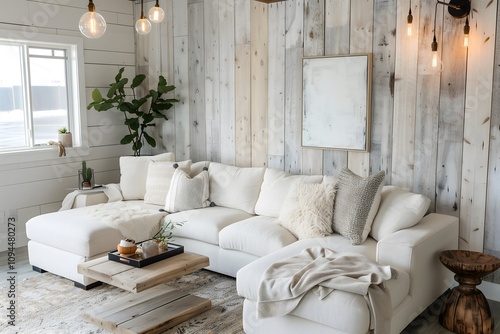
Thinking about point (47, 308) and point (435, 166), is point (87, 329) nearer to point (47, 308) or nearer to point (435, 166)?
point (47, 308)

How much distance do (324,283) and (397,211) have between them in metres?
1.07

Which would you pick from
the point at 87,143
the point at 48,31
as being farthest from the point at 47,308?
the point at 48,31

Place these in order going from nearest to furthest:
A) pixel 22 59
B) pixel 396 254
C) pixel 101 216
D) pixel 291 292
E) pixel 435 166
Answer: pixel 291 292, pixel 396 254, pixel 435 166, pixel 101 216, pixel 22 59

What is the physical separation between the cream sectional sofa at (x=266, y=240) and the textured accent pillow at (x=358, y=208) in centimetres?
6

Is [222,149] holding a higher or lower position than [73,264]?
higher

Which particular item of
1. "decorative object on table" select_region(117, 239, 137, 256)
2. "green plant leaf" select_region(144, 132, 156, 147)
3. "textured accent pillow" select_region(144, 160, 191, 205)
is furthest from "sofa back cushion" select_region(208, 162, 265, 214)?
"decorative object on table" select_region(117, 239, 137, 256)

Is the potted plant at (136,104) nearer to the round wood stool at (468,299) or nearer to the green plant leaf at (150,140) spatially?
the green plant leaf at (150,140)

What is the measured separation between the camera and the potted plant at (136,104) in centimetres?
524

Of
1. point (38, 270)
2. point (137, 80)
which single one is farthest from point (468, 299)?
point (137, 80)

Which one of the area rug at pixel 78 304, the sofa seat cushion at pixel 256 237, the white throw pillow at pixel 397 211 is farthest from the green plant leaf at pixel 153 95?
the white throw pillow at pixel 397 211

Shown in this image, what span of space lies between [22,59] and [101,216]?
192 centimetres

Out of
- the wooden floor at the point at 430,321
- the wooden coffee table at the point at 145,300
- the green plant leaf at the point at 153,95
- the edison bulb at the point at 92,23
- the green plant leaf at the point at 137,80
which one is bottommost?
the wooden floor at the point at 430,321

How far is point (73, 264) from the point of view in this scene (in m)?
3.87

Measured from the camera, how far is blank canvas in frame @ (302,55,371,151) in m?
4.07
